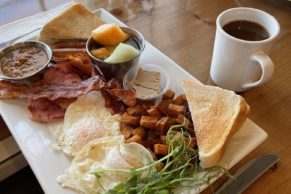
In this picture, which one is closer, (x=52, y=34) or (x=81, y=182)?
(x=81, y=182)

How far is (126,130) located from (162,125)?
11 cm

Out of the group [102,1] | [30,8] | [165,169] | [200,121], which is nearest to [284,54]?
[200,121]

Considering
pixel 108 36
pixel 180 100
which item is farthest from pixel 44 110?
pixel 180 100

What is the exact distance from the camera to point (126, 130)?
95 centimetres

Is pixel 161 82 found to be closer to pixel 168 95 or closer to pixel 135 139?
pixel 168 95

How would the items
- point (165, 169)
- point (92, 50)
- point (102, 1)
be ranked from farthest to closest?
point (102, 1) < point (92, 50) < point (165, 169)

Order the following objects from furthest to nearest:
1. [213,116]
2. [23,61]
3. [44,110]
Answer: [23,61], [44,110], [213,116]

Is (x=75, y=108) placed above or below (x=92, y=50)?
below

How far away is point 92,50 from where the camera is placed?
111 centimetres

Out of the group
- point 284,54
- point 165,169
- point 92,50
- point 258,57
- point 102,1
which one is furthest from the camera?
point 102,1

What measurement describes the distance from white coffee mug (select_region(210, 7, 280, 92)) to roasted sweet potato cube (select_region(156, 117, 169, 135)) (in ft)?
0.89

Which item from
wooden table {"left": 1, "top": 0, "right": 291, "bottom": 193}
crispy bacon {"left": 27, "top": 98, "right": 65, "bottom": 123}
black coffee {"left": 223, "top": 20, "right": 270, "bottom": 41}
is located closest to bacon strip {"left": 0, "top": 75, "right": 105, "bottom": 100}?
crispy bacon {"left": 27, "top": 98, "right": 65, "bottom": 123}

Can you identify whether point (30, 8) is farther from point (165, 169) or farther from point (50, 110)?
point (165, 169)

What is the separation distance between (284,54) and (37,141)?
937 millimetres
